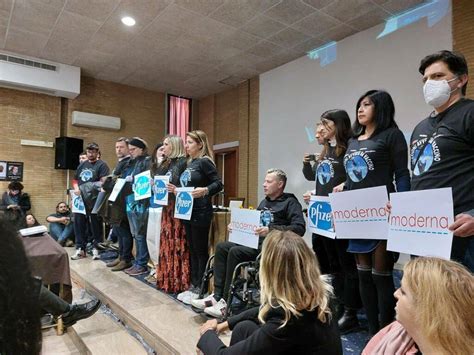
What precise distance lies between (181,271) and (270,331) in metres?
1.84

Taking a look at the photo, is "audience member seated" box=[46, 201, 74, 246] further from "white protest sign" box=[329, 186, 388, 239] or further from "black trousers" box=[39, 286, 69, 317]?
"white protest sign" box=[329, 186, 388, 239]

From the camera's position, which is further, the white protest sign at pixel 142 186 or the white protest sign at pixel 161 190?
the white protest sign at pixel 142 186

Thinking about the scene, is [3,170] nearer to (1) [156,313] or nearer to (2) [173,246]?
(2) [173,246]

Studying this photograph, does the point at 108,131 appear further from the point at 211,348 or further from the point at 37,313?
the point at 37,313

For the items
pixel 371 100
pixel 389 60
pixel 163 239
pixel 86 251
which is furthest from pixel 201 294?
pixel 389 60

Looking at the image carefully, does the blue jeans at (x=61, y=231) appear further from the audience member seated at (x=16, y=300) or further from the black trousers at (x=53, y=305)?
the audience member seated at (x=16, y=300)

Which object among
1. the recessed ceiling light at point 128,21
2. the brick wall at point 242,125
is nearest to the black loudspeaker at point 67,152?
the recessed ceiling light at point 128,21

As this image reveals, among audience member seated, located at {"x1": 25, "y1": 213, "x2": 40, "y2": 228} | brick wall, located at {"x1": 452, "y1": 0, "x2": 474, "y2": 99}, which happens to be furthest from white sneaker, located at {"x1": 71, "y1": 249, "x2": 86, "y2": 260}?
brick wall, located at {"x1": 452, "y1": 0, "x2": 474, "y2": 99}

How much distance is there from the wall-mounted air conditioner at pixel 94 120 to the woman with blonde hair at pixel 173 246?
4.24 meters

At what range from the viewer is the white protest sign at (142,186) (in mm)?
3067

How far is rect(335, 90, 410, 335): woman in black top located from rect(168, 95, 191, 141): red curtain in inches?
252

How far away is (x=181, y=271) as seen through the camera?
2.80 m

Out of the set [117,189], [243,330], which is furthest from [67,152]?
[243,330]

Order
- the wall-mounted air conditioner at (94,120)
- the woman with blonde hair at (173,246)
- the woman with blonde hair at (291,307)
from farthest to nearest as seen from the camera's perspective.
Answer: the wall-mounted air conditioner at (94,120)
the woman with blonde hair at (173,246)
the woman with blonde hair at (291,307)
